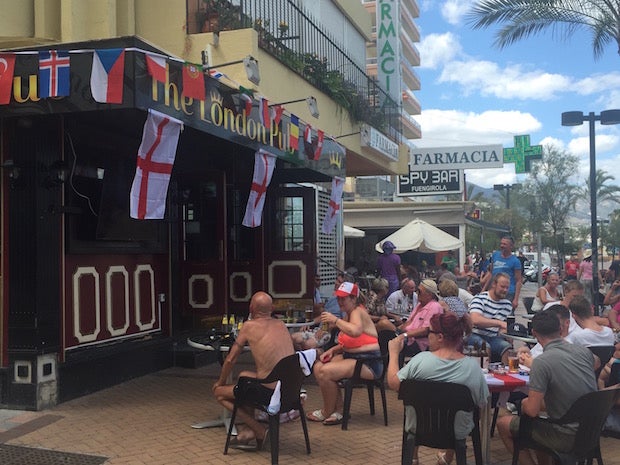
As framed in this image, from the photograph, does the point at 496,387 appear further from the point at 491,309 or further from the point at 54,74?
the point at 54,74

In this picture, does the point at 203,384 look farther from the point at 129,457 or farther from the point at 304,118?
the point at 304,118

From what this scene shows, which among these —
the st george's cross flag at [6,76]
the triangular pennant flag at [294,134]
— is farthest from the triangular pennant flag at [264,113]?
the st george's cross flag at [6,76]

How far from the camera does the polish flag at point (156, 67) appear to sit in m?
5.25

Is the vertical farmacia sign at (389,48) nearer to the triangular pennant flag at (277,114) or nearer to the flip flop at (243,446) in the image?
the triangular pennant flag at (277,114)

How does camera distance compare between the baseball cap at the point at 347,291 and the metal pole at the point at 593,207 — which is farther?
the metal pole at the point at 593,207

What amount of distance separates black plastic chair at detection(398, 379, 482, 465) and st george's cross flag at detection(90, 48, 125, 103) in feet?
11.0

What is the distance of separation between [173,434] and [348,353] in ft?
5.71

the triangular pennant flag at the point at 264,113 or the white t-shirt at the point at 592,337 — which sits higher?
the triangular pennant flag at the point at 264,113

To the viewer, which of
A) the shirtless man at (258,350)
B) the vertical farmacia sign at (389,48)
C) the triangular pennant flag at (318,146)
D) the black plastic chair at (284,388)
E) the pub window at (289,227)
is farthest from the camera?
the vertical farmacia sign at (389,48)

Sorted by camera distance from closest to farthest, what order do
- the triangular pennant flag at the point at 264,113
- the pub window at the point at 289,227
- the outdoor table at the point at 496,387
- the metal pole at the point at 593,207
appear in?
the outdoor table at the point at 496,387 < the triangular pennant flag at the point at 264,113 < the pub window at the point at 289,227 < the metal pole at the point at 593,207

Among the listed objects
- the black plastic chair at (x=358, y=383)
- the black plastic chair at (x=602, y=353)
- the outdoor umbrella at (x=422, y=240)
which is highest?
the outdoor umbrella at (x=422, y=240)

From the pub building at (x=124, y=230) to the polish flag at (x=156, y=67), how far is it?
0.18ft

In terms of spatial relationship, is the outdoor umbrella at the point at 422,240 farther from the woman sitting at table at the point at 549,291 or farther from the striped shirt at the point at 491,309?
the striped shirt at the point at 491,309

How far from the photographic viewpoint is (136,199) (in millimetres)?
5312
